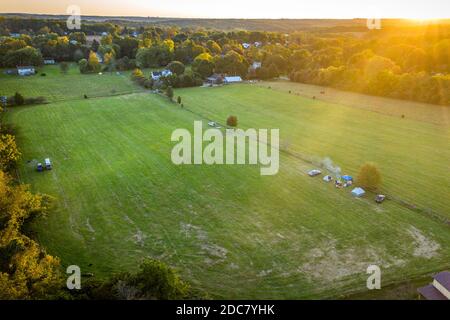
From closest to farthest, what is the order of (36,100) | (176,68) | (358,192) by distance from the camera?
(358,192)
(36,100)
(176,68)

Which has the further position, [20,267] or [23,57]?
[23,57]

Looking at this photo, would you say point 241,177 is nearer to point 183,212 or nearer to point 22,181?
point 183,212

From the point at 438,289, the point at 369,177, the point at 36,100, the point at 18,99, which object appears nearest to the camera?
the point at 438,289

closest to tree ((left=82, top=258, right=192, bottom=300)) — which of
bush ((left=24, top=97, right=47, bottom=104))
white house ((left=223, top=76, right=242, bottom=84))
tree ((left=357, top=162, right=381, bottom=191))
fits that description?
tree ((left=357, top=162, right=381, bottom=191))

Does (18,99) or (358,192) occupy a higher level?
(18,99)

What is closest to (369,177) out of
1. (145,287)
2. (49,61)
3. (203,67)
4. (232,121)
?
(145,287)

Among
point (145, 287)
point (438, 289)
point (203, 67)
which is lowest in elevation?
point (438, 289)

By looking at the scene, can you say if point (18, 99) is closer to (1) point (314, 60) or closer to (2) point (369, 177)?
(2) point (369, 177)
